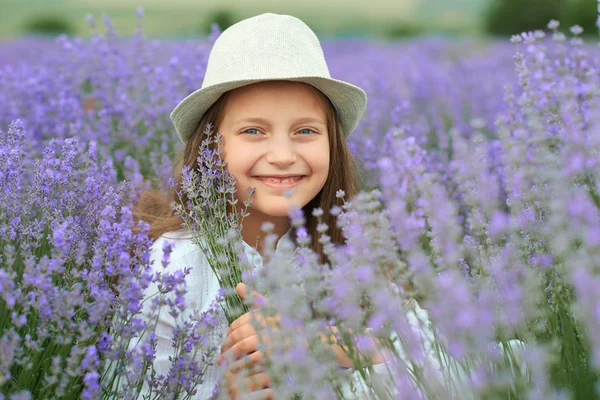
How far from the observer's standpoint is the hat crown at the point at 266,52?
218 centimetres

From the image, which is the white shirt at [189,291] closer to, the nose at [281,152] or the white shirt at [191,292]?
the white shirt at [191,292]

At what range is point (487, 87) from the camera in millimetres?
5336

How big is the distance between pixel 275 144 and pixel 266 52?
0.96ft

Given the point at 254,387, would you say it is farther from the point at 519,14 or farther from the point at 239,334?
the point at 519,14

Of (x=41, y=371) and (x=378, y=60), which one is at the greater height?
(x=378, y=60)

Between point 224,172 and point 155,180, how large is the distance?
1056 mm

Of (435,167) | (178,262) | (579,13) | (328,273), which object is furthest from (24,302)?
(579,13)

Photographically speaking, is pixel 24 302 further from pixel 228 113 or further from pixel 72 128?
pixel 72 128

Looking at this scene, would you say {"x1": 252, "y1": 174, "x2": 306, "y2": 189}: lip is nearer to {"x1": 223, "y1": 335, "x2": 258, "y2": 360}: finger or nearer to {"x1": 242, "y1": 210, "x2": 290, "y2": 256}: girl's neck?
{"x1": 242, "y1": 210, "x2": 290, "y2": 256}: girl's neck

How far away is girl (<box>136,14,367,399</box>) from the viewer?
7.15 ft

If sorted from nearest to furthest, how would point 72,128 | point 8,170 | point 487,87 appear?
point 8,170 → point 72,128 → point 487,87

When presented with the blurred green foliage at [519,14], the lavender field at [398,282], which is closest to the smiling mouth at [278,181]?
the lavender field at [398,282]

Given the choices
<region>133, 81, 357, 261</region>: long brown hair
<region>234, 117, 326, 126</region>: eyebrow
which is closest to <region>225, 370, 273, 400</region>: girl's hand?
<region>133, 81, 357, 261</region>: long brown hair

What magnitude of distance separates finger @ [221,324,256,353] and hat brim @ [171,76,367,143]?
29.8 inches
